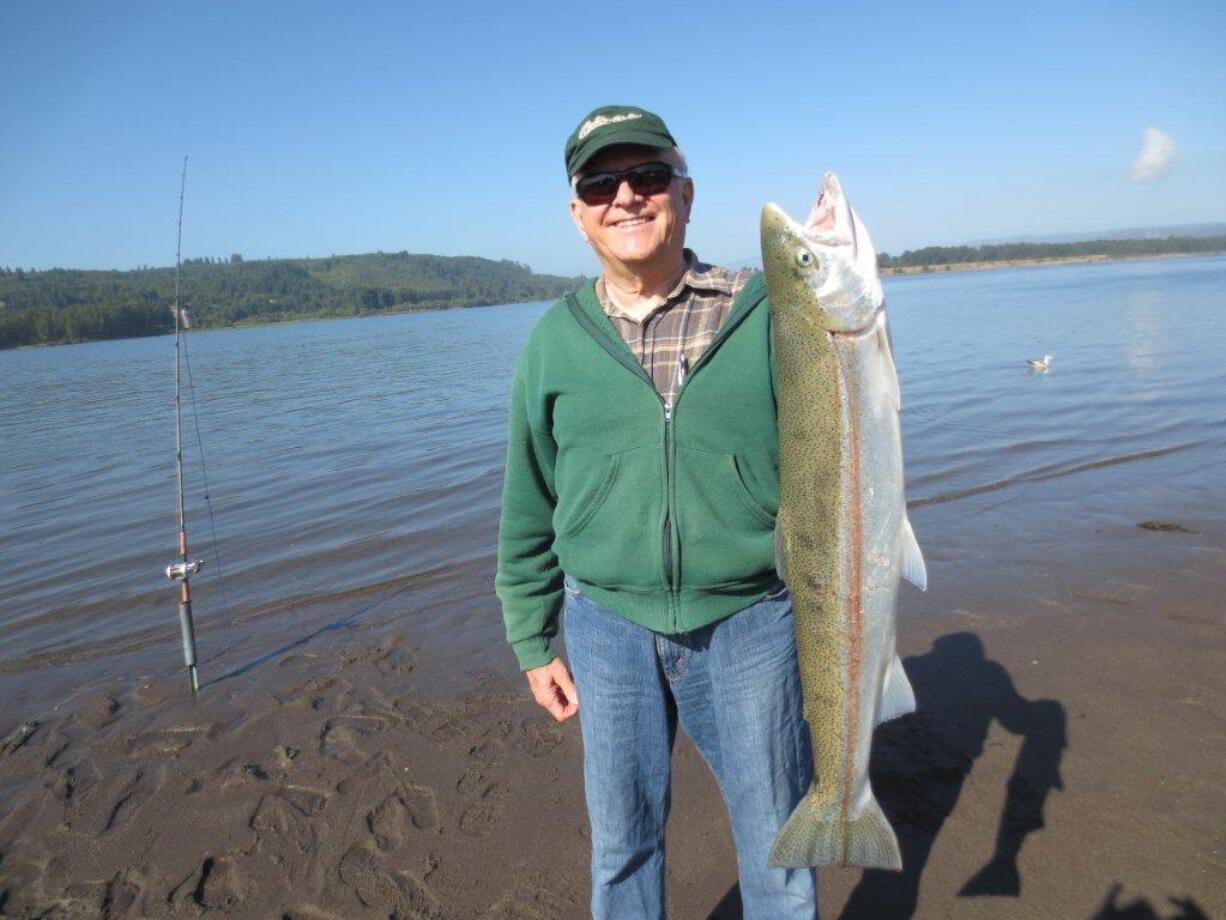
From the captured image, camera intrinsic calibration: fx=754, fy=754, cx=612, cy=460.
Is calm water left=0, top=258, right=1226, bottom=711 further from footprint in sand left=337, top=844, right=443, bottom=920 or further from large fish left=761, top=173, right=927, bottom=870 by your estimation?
large fish left=761, top=173, right=927, bottom=870

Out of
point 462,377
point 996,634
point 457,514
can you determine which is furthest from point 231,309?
point 996,634

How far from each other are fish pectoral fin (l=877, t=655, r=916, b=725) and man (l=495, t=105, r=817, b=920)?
276 millimetres

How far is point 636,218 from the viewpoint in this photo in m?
2.51

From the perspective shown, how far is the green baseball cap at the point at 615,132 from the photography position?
2.45m

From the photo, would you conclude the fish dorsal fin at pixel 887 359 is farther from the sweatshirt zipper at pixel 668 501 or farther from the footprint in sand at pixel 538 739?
the footprint in sand at pixel 538 739

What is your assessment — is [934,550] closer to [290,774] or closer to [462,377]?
[290,774]

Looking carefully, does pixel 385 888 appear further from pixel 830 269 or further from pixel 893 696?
pixel 830 269

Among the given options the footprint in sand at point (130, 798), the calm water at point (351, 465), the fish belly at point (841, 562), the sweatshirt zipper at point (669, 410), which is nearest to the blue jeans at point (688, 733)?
the fish belly at point (841, 562)

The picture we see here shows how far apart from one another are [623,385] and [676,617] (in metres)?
0.78

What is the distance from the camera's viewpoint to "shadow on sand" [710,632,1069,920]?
3.69 meters

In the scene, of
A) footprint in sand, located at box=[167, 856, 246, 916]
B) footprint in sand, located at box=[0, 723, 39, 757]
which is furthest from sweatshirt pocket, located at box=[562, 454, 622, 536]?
footprint in sand, located at box=[0, 723, 39, 757]

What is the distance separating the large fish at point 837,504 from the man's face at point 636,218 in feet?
1.10

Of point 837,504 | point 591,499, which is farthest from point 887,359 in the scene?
point 591,499

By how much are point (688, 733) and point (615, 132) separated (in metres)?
2.05
